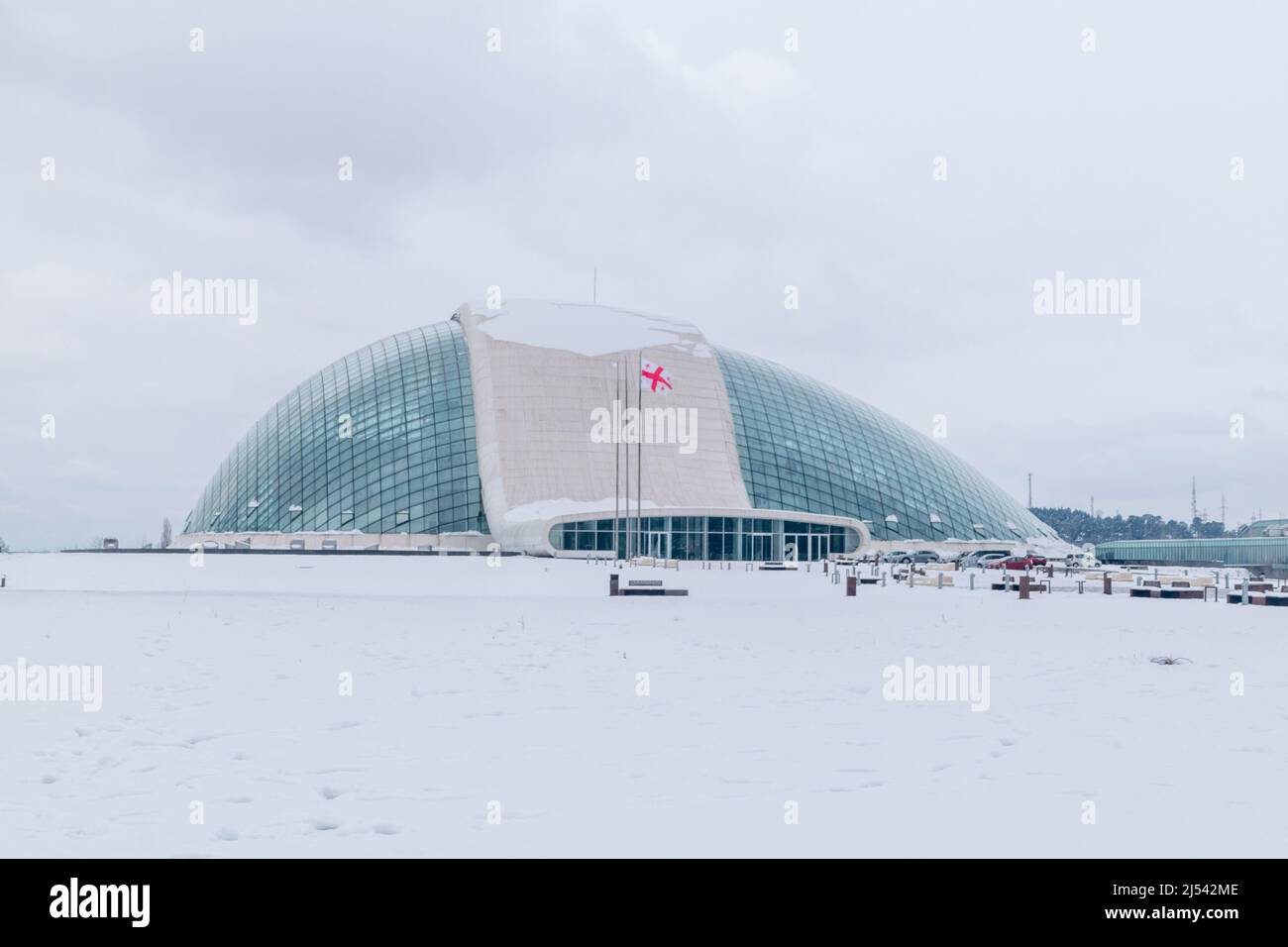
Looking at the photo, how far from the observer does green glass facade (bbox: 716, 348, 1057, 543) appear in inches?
3214

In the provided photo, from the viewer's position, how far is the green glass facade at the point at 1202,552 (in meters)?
91.9

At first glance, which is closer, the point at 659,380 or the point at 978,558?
the point at 978,558

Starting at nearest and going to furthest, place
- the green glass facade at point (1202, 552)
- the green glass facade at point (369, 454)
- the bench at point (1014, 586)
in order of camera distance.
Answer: the bench at point (1014, 586)
the green glass facade at point (369, 454)
the green glass facade at point (1202, 552)

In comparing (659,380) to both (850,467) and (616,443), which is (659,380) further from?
(850,467)

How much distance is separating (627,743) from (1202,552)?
357ft

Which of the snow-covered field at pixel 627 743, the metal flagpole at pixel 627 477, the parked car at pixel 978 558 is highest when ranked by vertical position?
the metal flagpole at pixel 627 477

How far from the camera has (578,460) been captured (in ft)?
261

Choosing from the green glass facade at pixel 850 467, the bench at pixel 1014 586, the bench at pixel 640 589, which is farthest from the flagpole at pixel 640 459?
the bench at pixel 640 589

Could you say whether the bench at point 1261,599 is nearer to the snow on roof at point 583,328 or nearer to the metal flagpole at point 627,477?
the metal flagpole at point 627,477

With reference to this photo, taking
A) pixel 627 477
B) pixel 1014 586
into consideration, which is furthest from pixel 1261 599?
pixel 627 477

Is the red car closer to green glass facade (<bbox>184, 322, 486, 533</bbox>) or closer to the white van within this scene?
the white van

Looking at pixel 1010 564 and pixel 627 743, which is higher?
pixel 627 743

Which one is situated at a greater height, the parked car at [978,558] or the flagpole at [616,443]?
the flagpole at [616,443]

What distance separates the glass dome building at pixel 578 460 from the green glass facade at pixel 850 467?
18 cm
